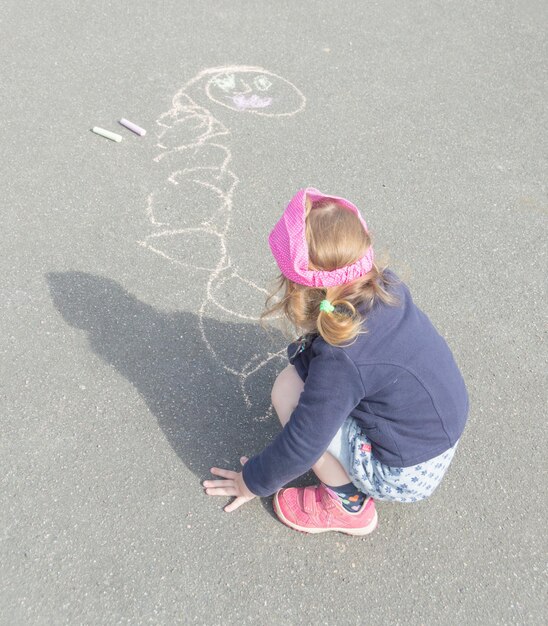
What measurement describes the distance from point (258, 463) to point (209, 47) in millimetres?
3191

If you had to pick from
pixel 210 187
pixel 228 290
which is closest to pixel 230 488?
pixel 228 290

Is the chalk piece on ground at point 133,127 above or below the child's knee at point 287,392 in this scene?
below

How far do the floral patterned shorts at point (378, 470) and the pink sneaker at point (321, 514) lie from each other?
0.17 meters

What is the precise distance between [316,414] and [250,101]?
8.70 feet

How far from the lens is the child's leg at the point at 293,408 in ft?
6.70

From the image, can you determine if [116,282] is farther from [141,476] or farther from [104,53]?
[104,53]

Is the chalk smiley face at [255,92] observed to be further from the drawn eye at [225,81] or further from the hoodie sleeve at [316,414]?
the hoodie sleeve at [316,414]

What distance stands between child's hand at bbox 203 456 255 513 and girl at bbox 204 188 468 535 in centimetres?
7

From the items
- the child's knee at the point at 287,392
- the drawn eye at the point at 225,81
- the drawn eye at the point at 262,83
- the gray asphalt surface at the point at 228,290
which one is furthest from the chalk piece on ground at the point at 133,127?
the child's knee at the point at 287,392

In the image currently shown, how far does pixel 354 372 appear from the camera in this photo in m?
1.68

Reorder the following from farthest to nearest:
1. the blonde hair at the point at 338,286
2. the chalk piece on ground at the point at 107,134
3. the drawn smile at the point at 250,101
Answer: the drawn smile at the point at 250,101 < the chalk piece on ground at the point at 107,134 < the blonde hair at the point at 338,286

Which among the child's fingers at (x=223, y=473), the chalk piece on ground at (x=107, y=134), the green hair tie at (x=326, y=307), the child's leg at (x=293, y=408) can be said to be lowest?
the chalk piece on ground at (x=107, y=134)

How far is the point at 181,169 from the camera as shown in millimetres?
3367

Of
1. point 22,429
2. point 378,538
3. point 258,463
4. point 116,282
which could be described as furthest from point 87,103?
point 378,538
